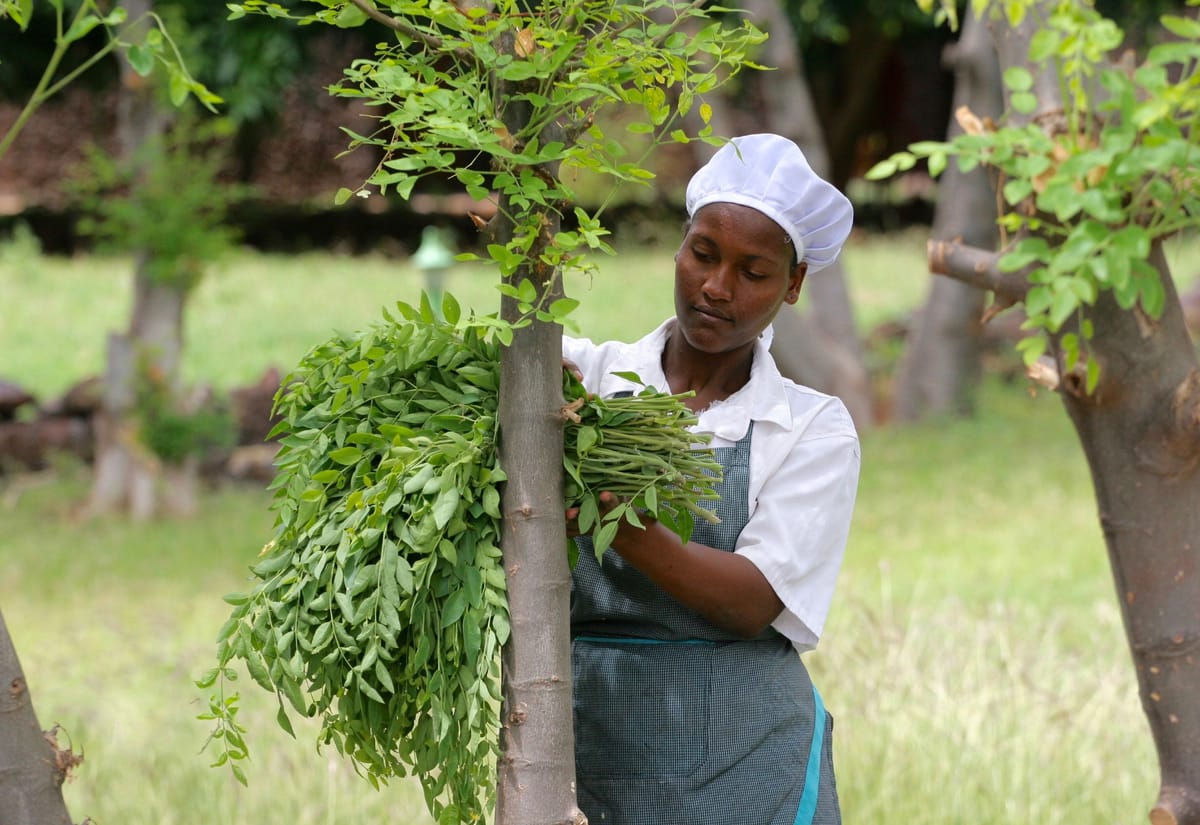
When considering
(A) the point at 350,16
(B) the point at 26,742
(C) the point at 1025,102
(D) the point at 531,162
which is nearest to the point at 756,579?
(D) the point at 531,162

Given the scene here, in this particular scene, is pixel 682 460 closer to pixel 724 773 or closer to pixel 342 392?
pixel 342 392

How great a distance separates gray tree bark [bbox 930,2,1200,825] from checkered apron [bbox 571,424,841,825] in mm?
906

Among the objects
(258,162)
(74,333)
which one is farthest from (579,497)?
(258,162)

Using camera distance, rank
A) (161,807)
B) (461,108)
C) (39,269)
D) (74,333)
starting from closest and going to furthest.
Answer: (461,108) < (161,807) < (74,333) < (39,269)

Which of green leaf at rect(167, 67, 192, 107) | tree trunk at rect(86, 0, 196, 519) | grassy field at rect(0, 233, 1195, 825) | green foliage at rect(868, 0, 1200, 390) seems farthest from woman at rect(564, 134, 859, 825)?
tree trunk at rect(86, 0, 196, 519)

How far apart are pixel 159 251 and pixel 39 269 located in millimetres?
5576

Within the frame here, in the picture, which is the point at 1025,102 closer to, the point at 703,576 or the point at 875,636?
the point at 703,576

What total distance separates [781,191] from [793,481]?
1.35 feet

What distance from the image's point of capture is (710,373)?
224 centimetres

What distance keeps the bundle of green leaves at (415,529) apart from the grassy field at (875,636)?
1756 millimetres

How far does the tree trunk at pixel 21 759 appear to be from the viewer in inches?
79.7

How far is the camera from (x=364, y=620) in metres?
1.73

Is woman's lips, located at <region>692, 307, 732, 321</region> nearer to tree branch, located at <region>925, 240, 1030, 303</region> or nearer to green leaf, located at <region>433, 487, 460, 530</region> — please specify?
green leaf, located at <region>433, 487, 460, 530</region>

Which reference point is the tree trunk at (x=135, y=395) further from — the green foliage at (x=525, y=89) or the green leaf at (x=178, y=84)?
the green foliage at (x=525, y=89)
